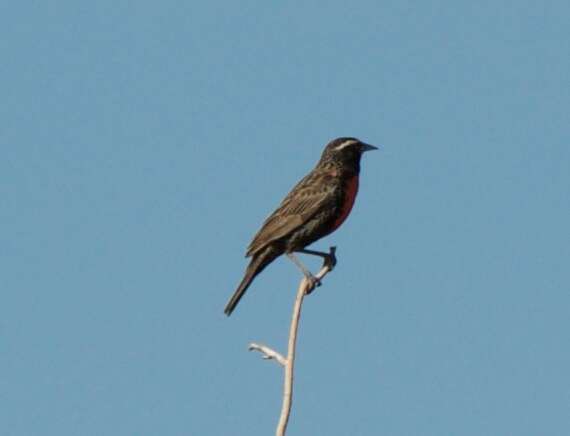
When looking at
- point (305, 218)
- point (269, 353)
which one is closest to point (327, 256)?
point (305, 218)

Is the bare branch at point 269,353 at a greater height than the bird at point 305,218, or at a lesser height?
lesser

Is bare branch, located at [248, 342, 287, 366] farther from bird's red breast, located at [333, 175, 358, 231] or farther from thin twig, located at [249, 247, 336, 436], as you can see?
bird's red breast, located at [333, 175, 358, 231]

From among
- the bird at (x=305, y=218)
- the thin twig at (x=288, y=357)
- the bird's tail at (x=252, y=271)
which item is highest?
the bird at (x=305, y=218)

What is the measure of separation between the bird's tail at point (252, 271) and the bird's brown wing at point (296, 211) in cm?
12

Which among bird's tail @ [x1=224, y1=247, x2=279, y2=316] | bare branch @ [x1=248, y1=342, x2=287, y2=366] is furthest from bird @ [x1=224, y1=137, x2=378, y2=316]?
bare branch @ [x1=248, y1=342, x2=287, y2=366]

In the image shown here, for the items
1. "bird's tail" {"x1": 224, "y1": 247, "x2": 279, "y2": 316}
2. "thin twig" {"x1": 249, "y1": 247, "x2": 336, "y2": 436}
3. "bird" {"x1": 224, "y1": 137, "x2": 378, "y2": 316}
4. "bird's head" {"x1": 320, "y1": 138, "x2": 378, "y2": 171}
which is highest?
"bird's head" {"x1": 320, "y1": 138, "x2": 378, "y2": 171}

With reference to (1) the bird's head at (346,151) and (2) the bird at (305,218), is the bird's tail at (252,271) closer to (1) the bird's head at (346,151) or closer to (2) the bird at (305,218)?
(2) the bird at (305,218)

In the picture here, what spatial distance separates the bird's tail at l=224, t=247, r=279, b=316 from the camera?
39.4 feet

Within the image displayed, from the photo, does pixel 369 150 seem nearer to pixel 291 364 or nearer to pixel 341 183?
pixel 341 183

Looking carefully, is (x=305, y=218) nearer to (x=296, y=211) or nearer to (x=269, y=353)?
(x=296, y=211)

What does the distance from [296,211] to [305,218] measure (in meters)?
0.15

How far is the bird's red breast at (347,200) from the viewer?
1287cm

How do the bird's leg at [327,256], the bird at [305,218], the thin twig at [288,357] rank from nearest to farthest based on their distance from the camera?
the thin twig at [288,357], the bird's leg at [327,256], the bird at [305,218]

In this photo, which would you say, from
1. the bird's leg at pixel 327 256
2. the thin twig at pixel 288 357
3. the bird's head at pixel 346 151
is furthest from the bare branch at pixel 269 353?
the bird's head at pixel 346 151
